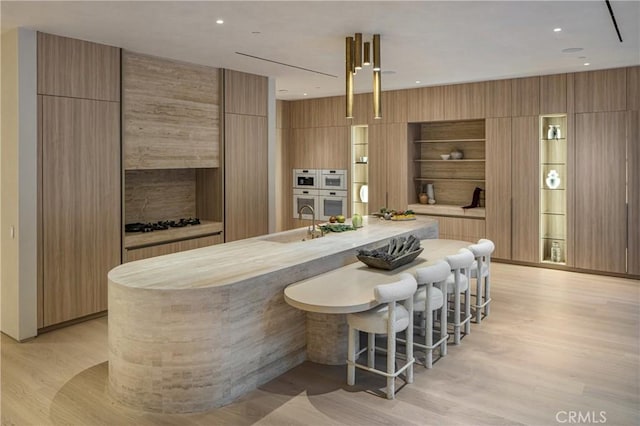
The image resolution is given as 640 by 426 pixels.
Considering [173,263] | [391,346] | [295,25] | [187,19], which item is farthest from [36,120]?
[391,346]

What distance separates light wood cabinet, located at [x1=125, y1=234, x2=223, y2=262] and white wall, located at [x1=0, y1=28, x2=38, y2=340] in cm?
102

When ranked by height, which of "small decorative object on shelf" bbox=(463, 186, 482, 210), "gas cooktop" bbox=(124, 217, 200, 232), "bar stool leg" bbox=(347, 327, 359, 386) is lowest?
"bar stool leg" bbox=(347, 327, 359, 386)

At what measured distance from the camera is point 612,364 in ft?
12.6

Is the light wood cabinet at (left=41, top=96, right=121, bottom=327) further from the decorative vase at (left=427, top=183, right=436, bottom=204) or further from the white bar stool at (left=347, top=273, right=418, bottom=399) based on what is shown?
the decorative vase at (left=427, top=183, right=436, bottom=204)

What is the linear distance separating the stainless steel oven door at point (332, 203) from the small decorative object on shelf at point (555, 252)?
11.4 ft

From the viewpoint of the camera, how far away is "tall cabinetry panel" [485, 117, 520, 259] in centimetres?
737

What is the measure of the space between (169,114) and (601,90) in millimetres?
5469

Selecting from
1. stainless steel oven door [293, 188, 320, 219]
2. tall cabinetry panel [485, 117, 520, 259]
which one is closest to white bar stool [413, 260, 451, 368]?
tall cabinetry panel [485, 117, 520, 259]

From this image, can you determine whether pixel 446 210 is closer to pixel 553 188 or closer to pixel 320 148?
pixel 553 188

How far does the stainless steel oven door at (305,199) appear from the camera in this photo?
9430 mm

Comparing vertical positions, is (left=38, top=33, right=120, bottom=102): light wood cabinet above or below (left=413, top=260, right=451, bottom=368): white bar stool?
above

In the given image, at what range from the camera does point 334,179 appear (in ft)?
30.0

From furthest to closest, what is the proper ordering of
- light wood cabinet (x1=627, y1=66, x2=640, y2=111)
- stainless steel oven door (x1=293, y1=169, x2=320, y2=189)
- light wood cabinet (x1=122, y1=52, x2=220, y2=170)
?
stainless steel oven door (x1=293, y1=169, x2=320, y2=189) < light wood cabinet (x1=627, y1=66, x2=640, y2=111) < light wood cabinet (x1=122, y1=52, x2=220, y2=170)

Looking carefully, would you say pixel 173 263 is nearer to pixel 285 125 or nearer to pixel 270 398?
pixel 270 398
